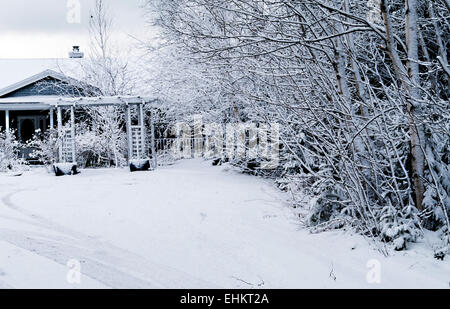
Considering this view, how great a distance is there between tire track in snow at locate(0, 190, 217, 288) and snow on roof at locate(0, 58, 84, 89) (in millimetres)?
18091

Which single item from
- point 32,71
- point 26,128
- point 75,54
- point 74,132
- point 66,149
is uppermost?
point 75,54

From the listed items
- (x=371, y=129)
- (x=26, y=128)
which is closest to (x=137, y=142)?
(x=26, y=128)

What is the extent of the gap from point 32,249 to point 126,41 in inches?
755

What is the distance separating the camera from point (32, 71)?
84.6 ft

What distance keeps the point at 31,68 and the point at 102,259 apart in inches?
907

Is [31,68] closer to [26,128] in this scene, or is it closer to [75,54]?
[75,54]

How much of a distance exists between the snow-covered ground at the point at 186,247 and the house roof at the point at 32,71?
14774mm

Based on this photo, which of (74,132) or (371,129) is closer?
(371,129)

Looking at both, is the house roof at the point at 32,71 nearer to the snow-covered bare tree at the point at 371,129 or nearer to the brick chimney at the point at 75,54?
the brick chimney at the point at 75,54

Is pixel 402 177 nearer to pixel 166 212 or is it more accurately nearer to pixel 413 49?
pixel 413 49

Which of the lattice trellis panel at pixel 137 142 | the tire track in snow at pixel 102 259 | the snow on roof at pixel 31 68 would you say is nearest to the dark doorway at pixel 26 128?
the snow on roof at pixel 31 68

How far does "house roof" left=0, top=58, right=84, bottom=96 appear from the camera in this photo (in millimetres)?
23656

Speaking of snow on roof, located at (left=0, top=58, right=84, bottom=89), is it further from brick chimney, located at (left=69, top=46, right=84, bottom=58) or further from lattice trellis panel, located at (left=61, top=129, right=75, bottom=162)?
lattice trellis panel, located at (left=61, top=129, right=75, bottom=162)
